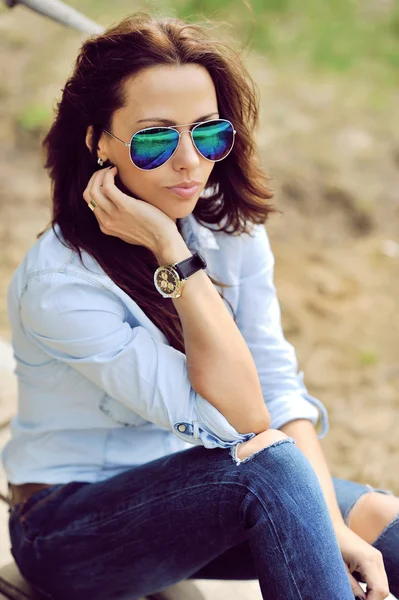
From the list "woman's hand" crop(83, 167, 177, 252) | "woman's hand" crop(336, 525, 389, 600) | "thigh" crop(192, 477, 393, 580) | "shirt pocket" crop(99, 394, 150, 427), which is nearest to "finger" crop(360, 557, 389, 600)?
"woman's hand" crop(336, 525, 389, 600)

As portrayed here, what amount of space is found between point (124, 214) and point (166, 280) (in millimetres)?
174

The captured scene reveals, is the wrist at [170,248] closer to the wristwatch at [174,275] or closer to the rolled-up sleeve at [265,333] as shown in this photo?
the wristwatch at [174,275]

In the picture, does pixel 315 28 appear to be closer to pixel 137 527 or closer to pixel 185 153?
pixel 185 153

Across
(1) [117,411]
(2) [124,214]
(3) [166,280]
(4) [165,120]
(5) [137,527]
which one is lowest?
(5) [137,527]

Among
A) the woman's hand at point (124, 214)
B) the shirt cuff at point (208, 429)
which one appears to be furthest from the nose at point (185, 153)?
the shirt cuff at point (208, 429)

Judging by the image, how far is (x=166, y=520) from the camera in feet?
5.95

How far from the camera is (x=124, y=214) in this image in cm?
Answer: 188

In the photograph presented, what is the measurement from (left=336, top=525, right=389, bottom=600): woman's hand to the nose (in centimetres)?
89

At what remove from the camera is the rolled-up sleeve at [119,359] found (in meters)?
1.82

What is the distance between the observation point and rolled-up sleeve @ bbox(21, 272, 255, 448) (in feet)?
5.96

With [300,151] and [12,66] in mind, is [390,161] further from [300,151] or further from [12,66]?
[12,66]

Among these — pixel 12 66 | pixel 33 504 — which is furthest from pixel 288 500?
pixel 12 66

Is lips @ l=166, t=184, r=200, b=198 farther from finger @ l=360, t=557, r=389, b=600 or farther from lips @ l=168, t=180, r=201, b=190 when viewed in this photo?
finger @ l=360, t=557, r=389, b=600

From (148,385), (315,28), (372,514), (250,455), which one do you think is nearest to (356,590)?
(372,514)
